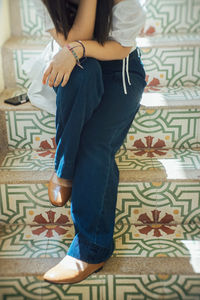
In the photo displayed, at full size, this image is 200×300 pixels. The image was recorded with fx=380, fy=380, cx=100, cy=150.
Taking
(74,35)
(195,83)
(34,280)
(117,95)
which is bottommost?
(34,280)

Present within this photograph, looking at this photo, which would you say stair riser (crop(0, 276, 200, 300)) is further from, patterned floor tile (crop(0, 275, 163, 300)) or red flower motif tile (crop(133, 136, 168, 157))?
red flower motif tile (crop(133, 136, 168, 157))

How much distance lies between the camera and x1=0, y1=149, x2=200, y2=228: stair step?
4.32ft

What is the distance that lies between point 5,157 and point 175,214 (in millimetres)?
680

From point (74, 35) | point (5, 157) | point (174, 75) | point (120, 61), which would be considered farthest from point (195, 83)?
point (5, 157)

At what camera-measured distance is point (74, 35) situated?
1.18 metres

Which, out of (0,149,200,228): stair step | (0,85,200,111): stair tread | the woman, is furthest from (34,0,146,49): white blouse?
(0,149,200,228): stair step

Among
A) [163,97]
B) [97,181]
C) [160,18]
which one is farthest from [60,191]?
[160,18]

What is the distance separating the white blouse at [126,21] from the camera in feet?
3.70

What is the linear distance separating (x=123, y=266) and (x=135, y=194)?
0.27 metres

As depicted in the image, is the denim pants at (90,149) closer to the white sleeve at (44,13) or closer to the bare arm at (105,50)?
the bare arm at (105,50)

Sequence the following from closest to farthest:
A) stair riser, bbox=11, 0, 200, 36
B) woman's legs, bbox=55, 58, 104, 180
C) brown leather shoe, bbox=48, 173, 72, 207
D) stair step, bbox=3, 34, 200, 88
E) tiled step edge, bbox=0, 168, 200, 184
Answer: woman's legs, bbox=55, 58, 104, 180, brown leather shoe, bbox=48, 173, 72, 207, tiled step edge, bbox=0, 168, 200, 184, stair step, bbox=3, 34, 200, 88, stair riser, bbox=11, 0, 200, 36

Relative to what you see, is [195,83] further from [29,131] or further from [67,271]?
[67,271]

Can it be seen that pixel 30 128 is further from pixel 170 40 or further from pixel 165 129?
pixel 170 40

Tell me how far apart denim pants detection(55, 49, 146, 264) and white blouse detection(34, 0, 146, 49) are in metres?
0.12
